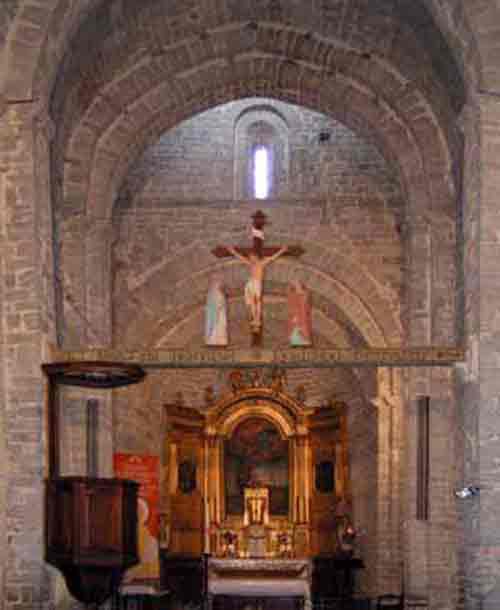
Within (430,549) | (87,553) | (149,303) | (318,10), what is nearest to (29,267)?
(87,553)

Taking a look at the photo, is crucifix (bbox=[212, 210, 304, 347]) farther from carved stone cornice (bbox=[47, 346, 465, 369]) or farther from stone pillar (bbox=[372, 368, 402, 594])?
stone pillar (bbox=[372, 368, 402, 594])

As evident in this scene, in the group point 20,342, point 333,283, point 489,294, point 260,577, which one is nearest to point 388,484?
point 260,577

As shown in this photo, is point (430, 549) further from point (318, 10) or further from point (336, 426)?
point (336, 426)

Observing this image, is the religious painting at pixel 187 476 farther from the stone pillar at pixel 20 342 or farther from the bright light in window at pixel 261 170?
the stone pillar at pixel 20 342

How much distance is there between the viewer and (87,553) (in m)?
15.2

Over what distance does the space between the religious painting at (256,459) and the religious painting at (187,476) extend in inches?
28.1

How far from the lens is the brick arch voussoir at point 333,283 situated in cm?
2466

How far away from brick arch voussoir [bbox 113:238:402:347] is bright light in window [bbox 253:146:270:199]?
125 centimetres

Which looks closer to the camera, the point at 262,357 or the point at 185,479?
the point at 262,357

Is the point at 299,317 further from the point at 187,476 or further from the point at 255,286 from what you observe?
the point at 187,476

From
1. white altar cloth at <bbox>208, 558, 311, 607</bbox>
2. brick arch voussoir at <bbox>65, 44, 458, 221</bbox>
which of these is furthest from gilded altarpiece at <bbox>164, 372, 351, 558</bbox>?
brick arch voussoir at <bbox>65, 44, 458, 221</bbox>

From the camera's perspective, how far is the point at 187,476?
29.7 meters

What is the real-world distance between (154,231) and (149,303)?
125 cm

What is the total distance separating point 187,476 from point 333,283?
6521 millimetres
